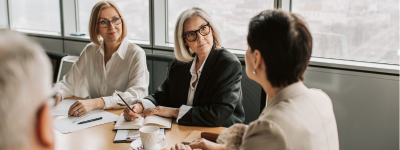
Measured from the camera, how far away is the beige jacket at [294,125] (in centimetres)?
83

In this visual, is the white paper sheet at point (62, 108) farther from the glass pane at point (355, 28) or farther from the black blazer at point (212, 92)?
the glass pane at point (355, 28)

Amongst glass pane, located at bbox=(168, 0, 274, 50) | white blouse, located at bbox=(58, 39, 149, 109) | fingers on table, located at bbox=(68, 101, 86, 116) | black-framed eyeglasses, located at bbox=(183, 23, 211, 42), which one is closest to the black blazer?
black-framed eyeglasses, located at bbox=(183, 23, 211, 42)

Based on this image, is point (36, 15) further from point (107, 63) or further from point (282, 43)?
point (282, 43)

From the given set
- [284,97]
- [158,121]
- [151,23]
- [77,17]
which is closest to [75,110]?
[158,121]

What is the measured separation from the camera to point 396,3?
2166 millimetres

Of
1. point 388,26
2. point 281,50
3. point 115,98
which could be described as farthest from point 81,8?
point 281,50

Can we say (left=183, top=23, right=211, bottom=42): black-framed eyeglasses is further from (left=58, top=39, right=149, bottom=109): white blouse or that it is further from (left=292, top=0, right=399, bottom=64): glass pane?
(left=292, top=0, right=399, bottom=64): glass pane

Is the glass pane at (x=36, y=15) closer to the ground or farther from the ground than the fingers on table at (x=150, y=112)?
farther from the ground

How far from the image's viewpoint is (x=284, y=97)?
0.92 meters

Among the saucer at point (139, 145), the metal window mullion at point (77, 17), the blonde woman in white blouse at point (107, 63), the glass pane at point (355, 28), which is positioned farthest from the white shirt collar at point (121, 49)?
the metal window mullion at point (77, 17)

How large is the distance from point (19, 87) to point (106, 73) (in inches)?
77.6

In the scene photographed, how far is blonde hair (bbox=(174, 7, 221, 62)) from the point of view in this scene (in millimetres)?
1880

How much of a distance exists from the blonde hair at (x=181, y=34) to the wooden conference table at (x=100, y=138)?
1.82ft

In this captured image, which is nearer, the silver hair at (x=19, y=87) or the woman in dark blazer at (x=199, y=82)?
the silver hair at (x=19, y=87)
